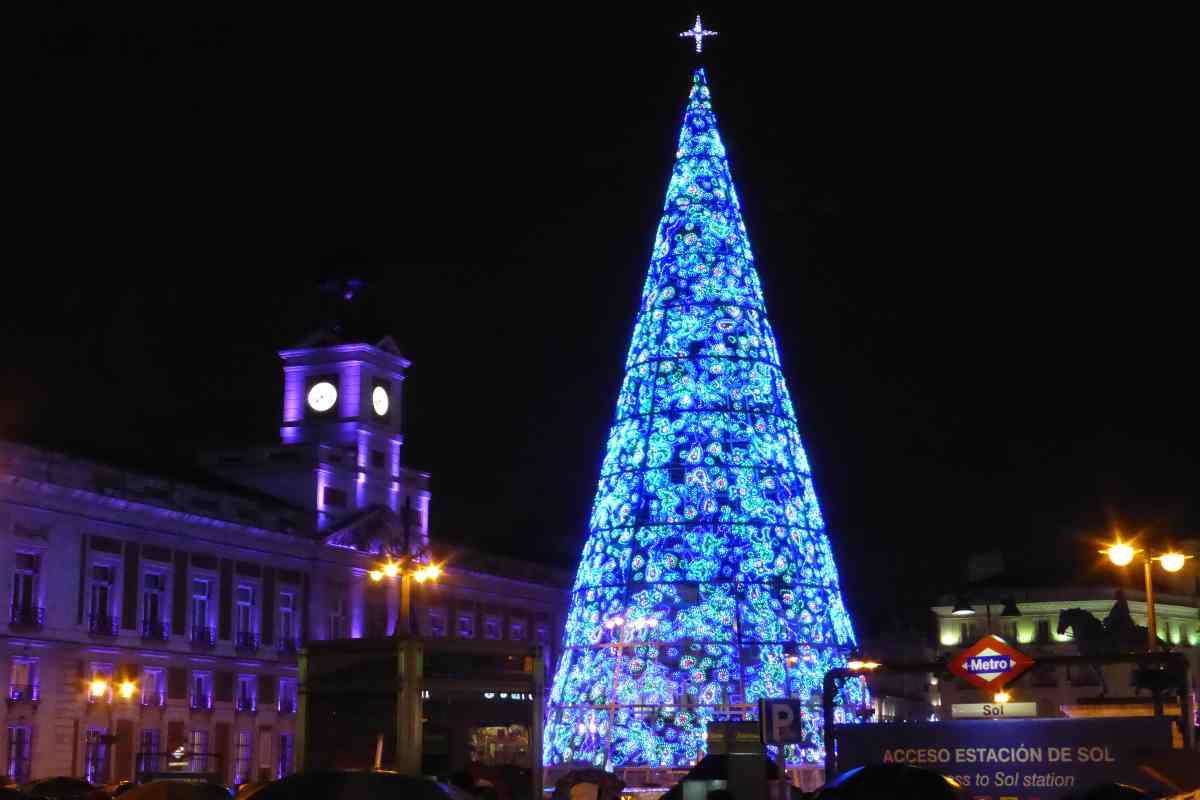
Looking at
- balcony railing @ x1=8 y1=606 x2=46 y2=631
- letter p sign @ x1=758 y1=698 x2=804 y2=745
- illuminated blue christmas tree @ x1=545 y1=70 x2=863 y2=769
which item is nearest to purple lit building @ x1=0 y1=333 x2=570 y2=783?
balcony railing @ x1=8 y1=606 x2=46 y2=631

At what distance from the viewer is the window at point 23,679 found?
5312 cm

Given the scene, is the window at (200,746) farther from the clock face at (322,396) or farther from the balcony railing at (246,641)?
the clock face at (322,396)

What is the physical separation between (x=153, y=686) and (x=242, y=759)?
516 cm

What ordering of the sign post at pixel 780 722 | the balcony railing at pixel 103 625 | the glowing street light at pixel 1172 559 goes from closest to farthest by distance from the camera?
the sign post at pixel 780 722 < the glowing street light at pixel 1172 559 < the balcony railing at pixel 103 625

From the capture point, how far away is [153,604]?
60.1 m

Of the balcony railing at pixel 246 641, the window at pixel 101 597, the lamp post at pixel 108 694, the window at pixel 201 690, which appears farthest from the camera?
the balcony railing at pixel 246 641

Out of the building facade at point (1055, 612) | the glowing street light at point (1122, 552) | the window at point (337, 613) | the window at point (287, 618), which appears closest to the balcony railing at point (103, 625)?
the window at point (287, 618)

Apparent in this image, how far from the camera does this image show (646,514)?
40.6 m

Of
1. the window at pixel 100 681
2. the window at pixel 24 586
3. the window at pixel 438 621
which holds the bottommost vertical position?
the window at pixel 100 681

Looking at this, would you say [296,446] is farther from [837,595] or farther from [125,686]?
[837,595]

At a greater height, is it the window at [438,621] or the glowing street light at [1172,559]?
the window at [438,621]

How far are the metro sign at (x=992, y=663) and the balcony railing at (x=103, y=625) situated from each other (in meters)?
40.9

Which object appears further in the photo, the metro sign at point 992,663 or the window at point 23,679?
the window at point 23,679

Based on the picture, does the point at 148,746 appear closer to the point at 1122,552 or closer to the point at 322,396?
the point at 322,396
